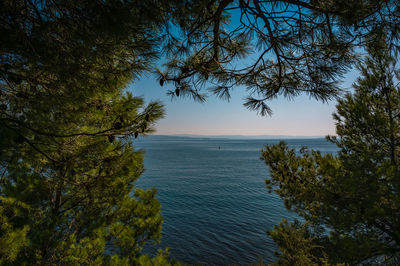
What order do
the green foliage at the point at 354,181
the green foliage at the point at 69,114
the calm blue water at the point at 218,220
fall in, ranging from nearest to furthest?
the green foliage at the point at 69,114, the green foliage at the point at 354,181, the calm blue water at the point at 218,220

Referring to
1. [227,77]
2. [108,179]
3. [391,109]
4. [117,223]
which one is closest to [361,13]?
[227,77]

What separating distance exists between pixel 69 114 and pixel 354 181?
491 cm

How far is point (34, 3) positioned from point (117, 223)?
456cm

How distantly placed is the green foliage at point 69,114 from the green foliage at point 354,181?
12.1 feet

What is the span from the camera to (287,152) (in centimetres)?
465

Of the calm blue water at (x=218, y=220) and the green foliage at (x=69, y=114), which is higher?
the green foliage at (x=69, y=114)

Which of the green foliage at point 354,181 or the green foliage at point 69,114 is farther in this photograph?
the green foliage at point 354,181

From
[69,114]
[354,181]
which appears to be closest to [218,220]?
[354,181]

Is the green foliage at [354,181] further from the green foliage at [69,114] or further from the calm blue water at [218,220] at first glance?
the calm blue water at [218,220]

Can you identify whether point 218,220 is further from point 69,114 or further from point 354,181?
point 69,114

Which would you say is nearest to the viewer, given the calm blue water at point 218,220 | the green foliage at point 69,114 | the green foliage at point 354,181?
the green foliage at point 69,114

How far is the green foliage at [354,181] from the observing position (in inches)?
122

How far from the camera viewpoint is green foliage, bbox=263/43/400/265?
311 cm

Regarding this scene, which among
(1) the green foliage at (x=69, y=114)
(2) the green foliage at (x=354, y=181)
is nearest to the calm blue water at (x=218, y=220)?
(1) the green foliage at (x=69, y=114)
